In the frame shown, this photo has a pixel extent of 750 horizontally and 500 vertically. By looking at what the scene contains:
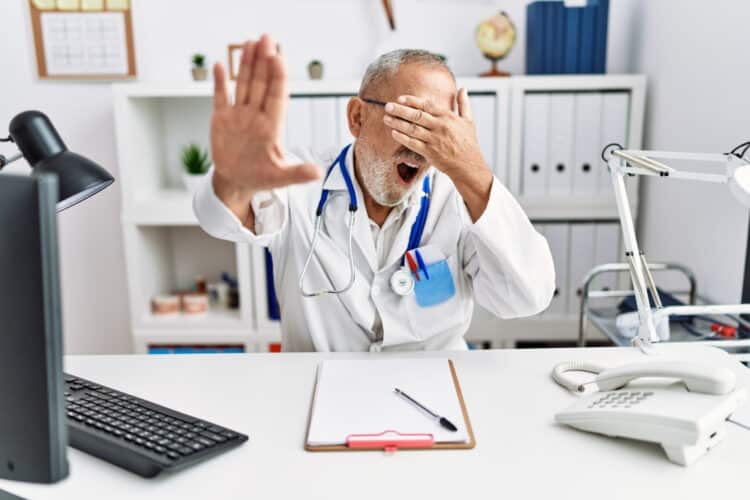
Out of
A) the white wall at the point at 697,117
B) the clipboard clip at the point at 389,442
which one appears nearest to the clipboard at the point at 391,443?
the clipboard clip at the point at 389,442

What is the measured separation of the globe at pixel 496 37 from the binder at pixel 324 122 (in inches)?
22.5

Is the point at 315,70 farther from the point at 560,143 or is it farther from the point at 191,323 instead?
the point at 191,323

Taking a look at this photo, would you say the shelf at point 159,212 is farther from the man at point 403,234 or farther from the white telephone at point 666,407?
the white telephone at point 666,407

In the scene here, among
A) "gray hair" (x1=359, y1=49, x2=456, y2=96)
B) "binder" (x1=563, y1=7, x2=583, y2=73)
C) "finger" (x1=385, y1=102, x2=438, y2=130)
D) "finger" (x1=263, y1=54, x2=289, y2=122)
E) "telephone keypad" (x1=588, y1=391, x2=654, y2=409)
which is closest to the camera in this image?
"finger" (x1=263, y1=54, x2=289, y2=122)

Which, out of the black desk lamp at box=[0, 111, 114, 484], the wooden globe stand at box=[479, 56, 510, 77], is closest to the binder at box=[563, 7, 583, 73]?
the wooden globe stand at box=[479, 56, 510, 77]

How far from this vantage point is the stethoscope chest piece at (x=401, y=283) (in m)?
1.33

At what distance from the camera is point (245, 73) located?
678 mm

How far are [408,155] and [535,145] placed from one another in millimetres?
1073

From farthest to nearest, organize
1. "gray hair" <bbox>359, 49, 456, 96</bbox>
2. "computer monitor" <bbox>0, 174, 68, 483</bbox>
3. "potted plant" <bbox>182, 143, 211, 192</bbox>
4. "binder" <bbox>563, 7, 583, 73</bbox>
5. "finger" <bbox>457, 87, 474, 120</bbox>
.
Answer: "potted plant" <bbox>182, 143, 211, 192</bbox>, "binder" <bbox>563, 7, 583, 73</bbox>, "gray hair" <bbox>359, 49, 456, 96</bbox>, "finger" <bbox>457, 87, 474, 120</bbox>, "computer monitor" <bbox>0, 174, 68, 483</bbox>

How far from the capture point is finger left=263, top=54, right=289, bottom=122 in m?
0.66

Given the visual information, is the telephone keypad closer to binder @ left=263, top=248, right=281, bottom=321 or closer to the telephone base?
the telephone base

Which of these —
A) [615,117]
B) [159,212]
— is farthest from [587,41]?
[159,212]

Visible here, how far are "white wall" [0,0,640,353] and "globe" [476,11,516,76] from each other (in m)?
0.14

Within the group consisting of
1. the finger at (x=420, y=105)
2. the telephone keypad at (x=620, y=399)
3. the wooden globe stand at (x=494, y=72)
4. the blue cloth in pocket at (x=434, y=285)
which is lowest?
the telephone keypad at (x=620, y=399)
